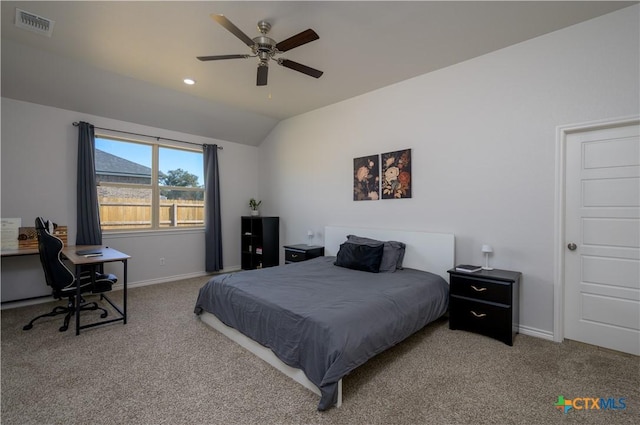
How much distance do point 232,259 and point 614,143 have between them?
575 centimetres

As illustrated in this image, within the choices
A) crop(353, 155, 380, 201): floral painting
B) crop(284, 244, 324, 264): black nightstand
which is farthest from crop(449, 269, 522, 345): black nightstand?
crop(284, 244, 324, 264): black nightstand

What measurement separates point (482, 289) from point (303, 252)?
2544 millimetres

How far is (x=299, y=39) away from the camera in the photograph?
229cm

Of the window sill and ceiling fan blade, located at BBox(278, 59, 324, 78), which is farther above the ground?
ceiling fan blade, located at BBox(278, 59, 324, 78)

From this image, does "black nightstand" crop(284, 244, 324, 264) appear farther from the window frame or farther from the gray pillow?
the window frame

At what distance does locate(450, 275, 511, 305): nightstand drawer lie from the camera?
8.82 ft

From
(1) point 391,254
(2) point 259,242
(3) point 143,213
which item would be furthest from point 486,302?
(3) point 143,213

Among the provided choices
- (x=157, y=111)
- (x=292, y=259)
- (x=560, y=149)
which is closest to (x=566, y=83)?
(x=560, y=149)

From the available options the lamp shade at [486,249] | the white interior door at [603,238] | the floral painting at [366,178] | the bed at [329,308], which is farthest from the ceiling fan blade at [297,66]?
the white interior door at [603,238]

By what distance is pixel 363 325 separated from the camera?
209 centimetres

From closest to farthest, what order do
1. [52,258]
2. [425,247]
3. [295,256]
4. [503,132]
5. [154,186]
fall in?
[52,258], [503,132], [425,247], [295,256], [154,186]

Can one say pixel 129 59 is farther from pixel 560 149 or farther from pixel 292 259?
pixel 560 149

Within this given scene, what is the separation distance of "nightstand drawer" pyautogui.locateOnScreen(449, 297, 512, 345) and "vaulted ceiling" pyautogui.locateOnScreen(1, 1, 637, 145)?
262 centimetres

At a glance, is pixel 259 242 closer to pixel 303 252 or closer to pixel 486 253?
pixel 303 252
